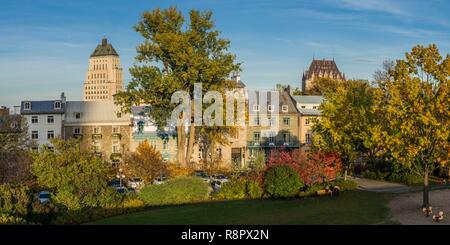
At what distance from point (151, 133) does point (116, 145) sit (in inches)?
191

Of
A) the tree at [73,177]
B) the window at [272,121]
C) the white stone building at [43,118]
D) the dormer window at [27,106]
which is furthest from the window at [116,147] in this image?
the tree at [73,177]

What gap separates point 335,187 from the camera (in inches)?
1622

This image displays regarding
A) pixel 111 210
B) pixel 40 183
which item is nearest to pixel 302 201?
pixel 111 210

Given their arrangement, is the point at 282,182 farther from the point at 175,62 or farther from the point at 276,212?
the point at 175,62

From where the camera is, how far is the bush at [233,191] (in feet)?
138

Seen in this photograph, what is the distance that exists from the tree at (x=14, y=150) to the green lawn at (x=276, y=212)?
43.5 feet

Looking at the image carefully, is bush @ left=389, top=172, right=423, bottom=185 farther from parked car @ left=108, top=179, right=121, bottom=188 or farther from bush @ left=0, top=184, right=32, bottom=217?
bush @ left=0, top=184, right=32, bottom=217

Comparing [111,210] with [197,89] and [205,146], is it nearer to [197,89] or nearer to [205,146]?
[197,89]

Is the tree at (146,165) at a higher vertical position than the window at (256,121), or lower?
lower

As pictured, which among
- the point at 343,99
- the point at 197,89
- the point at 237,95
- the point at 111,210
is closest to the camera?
the point at 111,210

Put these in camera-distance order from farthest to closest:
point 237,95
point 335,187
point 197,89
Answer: point 237,95 < point 197,89 < point 335,187

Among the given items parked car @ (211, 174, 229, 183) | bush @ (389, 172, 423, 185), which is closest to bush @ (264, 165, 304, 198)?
bush @ (389, 172, 423, 185)

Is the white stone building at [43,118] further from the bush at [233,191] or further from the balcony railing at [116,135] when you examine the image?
the bush at [233,191]

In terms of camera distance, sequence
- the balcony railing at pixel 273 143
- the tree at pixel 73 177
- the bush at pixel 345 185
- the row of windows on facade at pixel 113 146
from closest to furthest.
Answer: the tree at pixel 73 177, the bush at pixel 345 185, the row of windows on facade at pixel 113 146, the balcony railing at pixel 273 143
